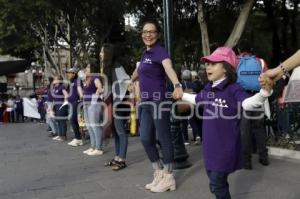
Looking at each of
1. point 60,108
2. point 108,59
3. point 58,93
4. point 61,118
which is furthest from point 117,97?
point 58,93

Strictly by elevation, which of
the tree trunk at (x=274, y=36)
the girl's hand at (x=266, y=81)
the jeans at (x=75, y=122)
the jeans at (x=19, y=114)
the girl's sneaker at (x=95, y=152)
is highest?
the tree trunk at (x=274, y=36)

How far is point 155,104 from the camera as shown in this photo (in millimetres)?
5699

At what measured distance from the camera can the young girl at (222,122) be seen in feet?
13.4

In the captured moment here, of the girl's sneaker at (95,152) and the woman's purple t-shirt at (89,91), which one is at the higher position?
the woman's purple t-shirt at (89,91)

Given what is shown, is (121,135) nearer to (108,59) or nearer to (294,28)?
(108,59)

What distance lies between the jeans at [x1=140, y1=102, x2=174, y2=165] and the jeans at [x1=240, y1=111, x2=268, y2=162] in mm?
1474

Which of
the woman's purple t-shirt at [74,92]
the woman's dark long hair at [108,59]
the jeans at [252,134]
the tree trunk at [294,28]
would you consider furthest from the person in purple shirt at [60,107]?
the tree trunk at [294,28]

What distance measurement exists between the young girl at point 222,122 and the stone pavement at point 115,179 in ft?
4.55

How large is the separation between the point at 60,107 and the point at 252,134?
19.1 ft

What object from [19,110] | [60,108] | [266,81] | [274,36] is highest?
[274,36]

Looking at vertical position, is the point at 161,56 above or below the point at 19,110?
above

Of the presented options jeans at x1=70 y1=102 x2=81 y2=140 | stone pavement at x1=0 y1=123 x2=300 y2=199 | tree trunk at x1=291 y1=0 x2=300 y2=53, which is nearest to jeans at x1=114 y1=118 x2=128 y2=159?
stone pavement at x1=0 y1=123 x2=300 y2=199

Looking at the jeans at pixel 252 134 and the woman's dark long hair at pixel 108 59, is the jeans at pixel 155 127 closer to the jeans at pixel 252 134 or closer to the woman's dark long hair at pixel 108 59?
the jeans at pixel 252 134

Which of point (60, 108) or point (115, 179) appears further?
point (60, 108)
